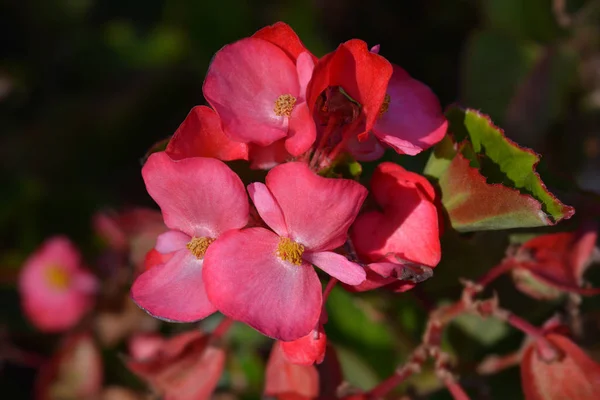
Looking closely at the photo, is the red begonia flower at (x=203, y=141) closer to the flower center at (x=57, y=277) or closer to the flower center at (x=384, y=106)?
the flower center at (x=384, y=106)

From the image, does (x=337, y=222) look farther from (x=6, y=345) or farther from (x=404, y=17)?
(x=404, y=17)

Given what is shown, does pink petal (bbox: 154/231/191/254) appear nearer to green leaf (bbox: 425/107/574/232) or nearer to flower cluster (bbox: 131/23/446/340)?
flower cluster (bbox: 131/23/446/340)

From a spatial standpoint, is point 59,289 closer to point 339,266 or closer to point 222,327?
point 222,327

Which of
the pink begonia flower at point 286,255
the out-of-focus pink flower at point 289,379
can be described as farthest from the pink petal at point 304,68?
the out-of-focus pink flower at point 289,379

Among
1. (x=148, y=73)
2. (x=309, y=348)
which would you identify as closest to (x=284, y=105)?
(x=309, y=348)

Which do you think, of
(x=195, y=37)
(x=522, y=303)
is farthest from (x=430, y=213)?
(x=195, y=37)

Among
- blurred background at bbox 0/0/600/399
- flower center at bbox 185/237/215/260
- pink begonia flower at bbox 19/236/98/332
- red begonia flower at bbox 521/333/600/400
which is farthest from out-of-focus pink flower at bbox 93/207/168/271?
red begonia flower at bbox 521/333/600/400
